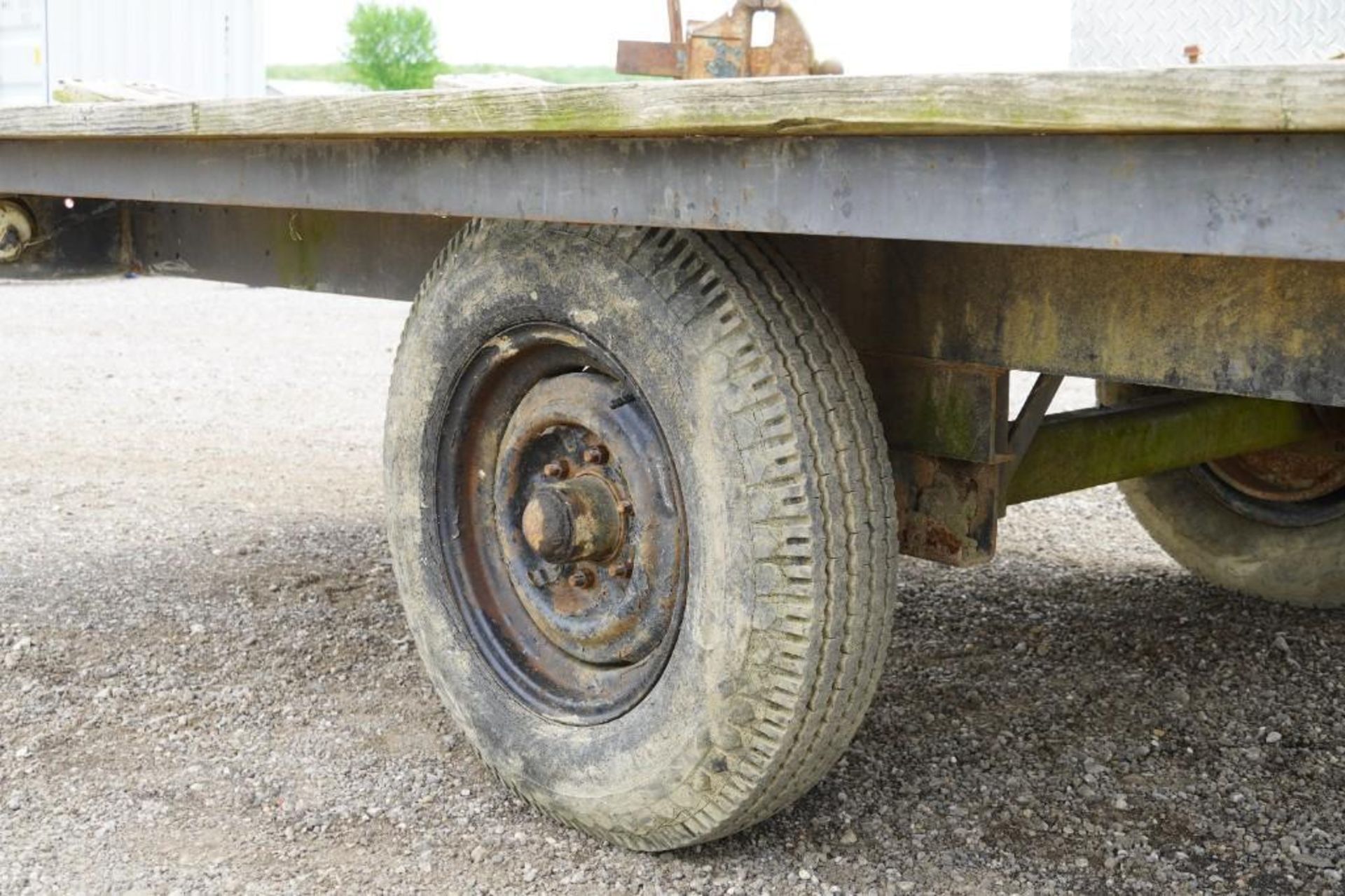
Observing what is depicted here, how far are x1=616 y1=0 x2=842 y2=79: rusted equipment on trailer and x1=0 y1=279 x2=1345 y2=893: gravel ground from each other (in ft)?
4.23

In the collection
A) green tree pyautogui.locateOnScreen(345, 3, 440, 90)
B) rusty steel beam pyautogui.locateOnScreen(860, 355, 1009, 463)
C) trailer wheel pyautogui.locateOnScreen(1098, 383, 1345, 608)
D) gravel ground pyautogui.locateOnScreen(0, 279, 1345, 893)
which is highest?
green tree pyautogui.locateOnScreen(345, 3, 440, 90)

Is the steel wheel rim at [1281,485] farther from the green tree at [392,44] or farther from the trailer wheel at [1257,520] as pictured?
the green tree at [392,44]

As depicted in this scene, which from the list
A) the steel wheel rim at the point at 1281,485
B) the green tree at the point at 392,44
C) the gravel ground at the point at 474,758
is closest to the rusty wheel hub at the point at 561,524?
the gravel ground at the point at 474,758

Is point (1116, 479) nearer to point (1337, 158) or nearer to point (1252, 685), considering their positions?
point (1252, 685)

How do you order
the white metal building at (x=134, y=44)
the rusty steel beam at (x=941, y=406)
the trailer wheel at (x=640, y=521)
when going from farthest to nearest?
the white metal building at (x=134, y=44) → the rusty steel beam at (x=941, y=406) → the trailer wheel at (x=640, y=521)

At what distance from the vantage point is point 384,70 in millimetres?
44188

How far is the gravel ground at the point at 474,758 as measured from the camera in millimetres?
2596

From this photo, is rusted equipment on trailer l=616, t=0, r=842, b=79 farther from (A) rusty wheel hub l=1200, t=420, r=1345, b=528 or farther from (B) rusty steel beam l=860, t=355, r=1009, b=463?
(A) rusty wheel hub l=1200, t=420, r=1345, b=528

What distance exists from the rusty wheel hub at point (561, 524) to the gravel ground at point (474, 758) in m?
0.29

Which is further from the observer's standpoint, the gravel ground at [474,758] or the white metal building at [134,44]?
the white metal building at [134,44]

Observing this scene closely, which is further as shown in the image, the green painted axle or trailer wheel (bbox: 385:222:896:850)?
the green painted axle

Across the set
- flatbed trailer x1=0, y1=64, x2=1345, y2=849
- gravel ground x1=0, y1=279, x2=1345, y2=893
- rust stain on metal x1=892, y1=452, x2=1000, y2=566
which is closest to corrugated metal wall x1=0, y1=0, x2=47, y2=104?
gravel ground x1=0, y1=279, x2=1345, y2=893

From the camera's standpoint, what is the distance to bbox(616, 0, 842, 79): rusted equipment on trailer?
306 cm

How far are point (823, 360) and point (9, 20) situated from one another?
1177 cm
